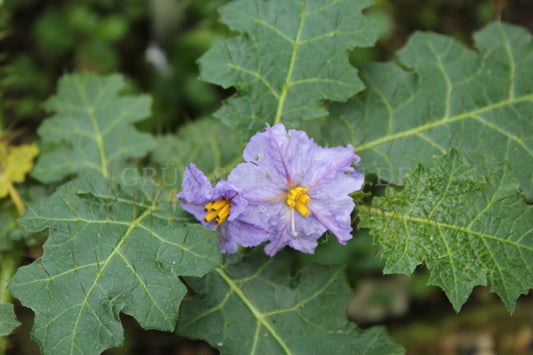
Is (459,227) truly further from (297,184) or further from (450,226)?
(297,184)

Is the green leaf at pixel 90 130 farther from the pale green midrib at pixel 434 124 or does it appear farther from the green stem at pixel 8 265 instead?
the pale green midrib at pixel 434 124

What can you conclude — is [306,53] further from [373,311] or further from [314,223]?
[373,311]

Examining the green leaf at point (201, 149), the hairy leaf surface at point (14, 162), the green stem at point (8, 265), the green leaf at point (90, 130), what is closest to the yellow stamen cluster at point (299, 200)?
the green leaf at point (201, 149)

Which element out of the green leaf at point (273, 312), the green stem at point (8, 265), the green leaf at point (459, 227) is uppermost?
the green leaf at point (459, 227)

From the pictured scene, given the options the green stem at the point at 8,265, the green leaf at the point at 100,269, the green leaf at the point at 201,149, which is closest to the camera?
the green leaf at the point at 100,269

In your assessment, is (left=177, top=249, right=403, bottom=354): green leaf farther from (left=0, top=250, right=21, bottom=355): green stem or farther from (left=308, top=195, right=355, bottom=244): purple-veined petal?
(left=0, top=250, right=21, bottom=355): green stem

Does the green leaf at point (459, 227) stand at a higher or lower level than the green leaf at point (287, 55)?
lower

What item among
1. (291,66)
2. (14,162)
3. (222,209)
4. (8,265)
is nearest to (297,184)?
(222,209)
